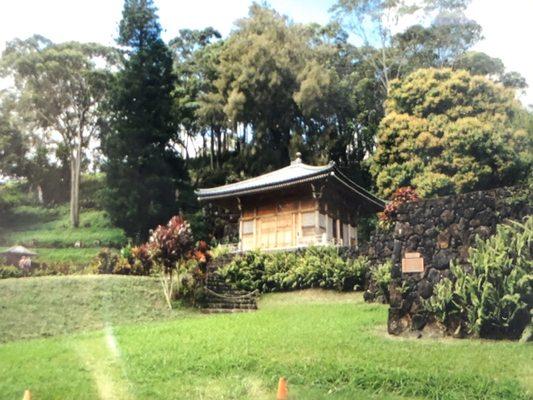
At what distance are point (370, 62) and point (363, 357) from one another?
31.7 feet

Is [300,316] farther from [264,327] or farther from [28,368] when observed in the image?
[28,368]

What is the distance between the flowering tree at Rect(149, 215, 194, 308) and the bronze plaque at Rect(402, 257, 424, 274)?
5078 millimetres

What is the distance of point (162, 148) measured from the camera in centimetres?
1349

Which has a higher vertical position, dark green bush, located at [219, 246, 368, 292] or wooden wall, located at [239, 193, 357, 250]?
wooden wall, located at [239, 193, 357, 250]

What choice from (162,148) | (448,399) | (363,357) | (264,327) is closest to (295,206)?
(162,148)

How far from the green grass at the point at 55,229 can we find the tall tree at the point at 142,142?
748mm

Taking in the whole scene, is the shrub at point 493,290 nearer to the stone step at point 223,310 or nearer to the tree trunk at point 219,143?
the stone step at point 223,310

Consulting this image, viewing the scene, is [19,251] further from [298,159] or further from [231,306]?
[298,159]

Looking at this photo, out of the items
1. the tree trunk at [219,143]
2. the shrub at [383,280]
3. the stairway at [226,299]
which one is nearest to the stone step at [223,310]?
the stairway at [226,299]

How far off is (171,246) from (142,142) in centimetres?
291

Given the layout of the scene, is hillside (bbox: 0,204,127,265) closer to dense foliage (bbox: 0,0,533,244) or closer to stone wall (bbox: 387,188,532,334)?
dense foliage (bbox: 0,0,533,244)

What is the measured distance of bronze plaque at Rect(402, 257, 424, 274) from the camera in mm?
6742

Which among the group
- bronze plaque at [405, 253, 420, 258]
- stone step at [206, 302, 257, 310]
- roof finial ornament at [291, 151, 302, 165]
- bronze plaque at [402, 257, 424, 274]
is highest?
roof finial ornament at [291, 151, 302, 165]

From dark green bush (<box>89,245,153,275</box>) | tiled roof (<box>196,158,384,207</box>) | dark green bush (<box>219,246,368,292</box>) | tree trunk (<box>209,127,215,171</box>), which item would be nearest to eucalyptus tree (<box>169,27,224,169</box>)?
tree trunk (<box>209,127,215,171</box>)
